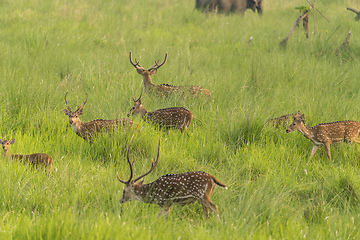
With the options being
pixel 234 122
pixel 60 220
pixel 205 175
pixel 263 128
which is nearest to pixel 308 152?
pixel 263 128

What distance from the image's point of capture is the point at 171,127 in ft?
20.5

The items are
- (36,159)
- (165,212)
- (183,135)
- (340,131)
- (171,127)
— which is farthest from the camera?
(171,127)

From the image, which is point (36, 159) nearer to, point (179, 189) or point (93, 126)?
point (93, 126)

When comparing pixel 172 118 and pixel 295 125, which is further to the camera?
pixel 172 118

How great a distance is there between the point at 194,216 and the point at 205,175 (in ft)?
1.33

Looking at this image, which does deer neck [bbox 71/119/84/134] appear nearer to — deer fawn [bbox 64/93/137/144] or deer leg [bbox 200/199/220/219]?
deer fawn [bbox 64/93/137/144]

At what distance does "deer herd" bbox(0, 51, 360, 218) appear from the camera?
4094mm

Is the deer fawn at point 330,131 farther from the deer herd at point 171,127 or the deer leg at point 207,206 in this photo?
the deer leg at point 207,206

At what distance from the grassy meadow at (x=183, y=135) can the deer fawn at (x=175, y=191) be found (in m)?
0.11

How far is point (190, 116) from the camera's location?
6207 millimetres

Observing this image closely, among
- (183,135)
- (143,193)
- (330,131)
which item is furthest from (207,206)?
(330,131)

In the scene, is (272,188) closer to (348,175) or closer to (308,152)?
(348,175)

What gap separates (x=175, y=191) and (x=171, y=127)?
2210mm

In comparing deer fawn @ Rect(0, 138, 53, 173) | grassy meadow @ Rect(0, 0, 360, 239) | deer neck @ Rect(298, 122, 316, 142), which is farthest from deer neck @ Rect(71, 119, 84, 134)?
deer neck @ Rect(298, 122, 316, 142)
